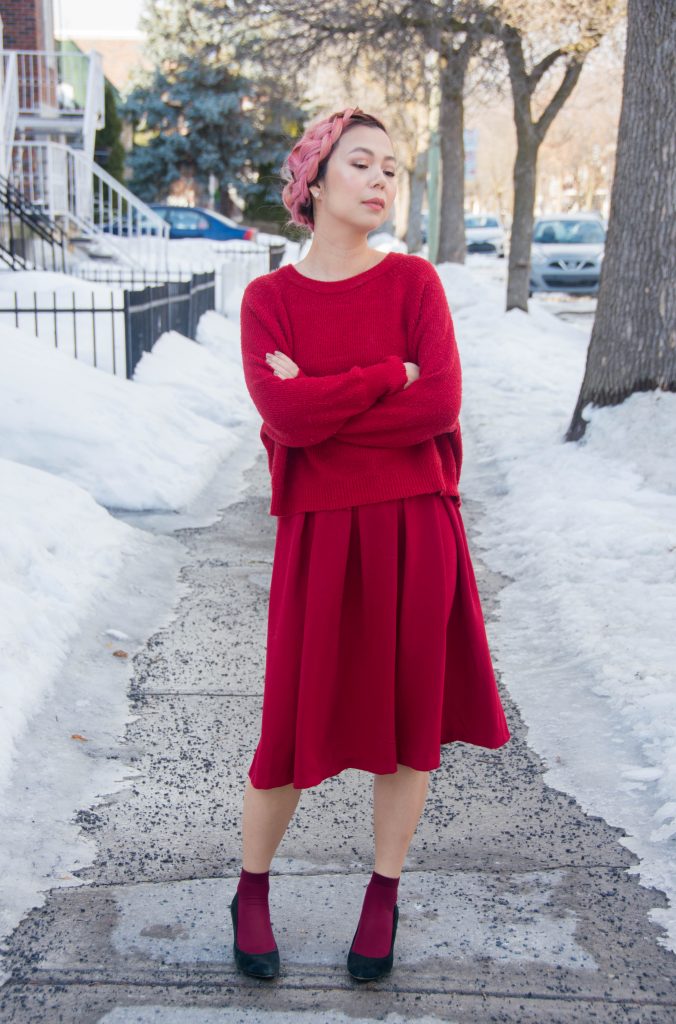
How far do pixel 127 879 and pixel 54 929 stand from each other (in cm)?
31

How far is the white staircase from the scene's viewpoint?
720 inches

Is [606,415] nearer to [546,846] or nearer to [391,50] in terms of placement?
[546,846]

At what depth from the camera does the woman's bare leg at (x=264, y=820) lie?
8.98 feet

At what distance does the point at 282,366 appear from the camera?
262cm

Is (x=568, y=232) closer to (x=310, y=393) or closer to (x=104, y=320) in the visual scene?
(x=104, y=320)

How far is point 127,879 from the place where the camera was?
3170mm

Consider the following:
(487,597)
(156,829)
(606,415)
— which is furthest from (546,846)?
(606,415)

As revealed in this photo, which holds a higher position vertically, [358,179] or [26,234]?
[358,179]

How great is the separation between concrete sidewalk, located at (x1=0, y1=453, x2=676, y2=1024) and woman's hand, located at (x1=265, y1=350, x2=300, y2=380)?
1.35 m

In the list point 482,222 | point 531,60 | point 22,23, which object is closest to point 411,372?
point 531,60

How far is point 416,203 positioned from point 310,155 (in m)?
38.2

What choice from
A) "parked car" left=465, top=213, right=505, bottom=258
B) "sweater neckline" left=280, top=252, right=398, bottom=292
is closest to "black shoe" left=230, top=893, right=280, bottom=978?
"sweater neckline" left=280, top=252, right=398, bottom=292

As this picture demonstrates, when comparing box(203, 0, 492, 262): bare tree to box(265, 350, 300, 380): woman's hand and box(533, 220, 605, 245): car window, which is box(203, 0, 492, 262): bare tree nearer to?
box(533, 220, 605, 245): car window

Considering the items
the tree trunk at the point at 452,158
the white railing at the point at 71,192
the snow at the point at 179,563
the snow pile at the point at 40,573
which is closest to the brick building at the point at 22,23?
the white railing at the point at 71,192
